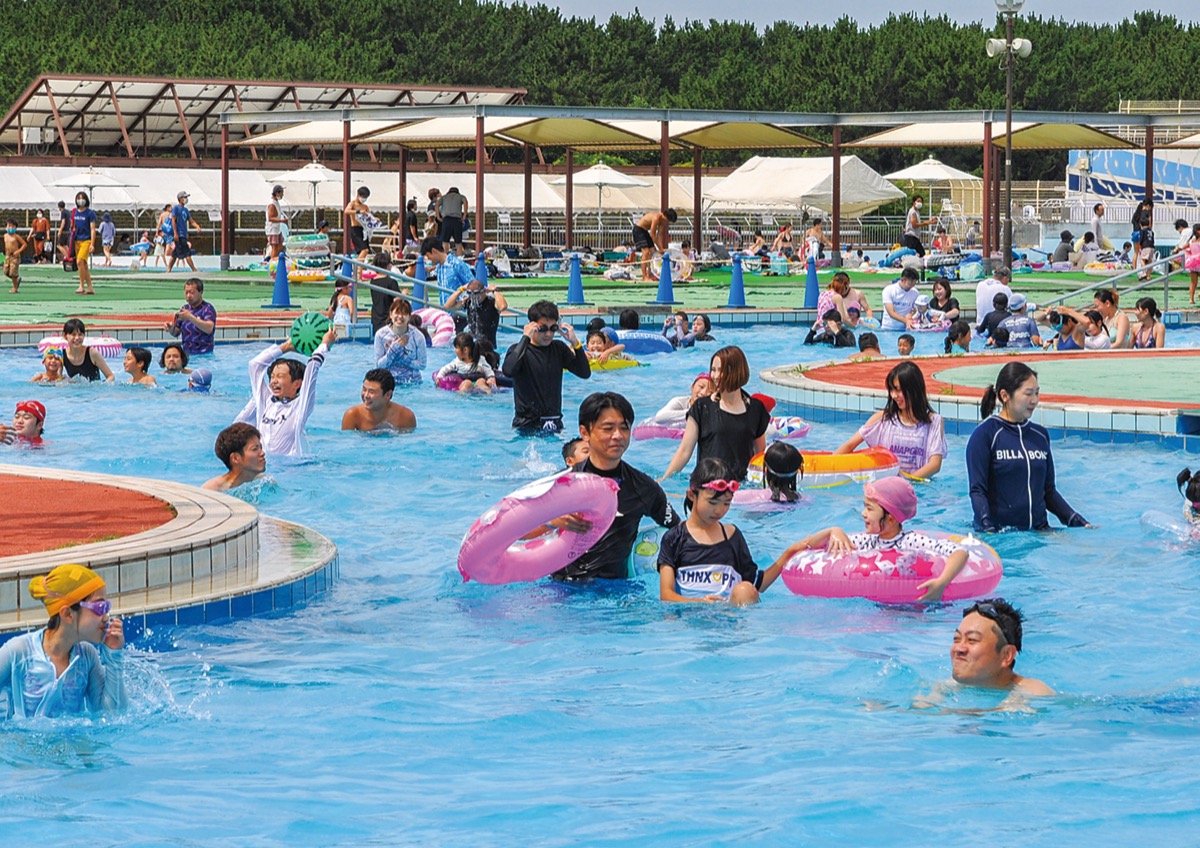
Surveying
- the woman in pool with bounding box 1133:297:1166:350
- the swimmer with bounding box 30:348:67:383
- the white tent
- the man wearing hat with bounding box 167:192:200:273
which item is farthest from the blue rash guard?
the white tent

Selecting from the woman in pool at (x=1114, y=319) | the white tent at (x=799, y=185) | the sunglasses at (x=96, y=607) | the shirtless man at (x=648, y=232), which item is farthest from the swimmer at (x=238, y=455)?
the white tent at (x=799, y=185)

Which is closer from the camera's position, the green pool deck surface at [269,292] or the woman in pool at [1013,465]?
the woman in pool at [1013,465]

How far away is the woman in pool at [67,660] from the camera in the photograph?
5609 mm

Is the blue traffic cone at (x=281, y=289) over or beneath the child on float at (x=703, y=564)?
over

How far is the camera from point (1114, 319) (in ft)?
59.3

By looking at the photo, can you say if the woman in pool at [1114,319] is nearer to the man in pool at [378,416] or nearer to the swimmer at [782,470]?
the man in pool at [378,416]

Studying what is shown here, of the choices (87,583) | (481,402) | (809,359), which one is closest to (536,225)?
(809,359)

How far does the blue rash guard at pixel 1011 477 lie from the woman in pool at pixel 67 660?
15.3ft

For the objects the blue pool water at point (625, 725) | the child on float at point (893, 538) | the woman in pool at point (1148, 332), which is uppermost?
the woman in pool at point (1148, 332)

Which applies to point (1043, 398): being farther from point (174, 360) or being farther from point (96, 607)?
point (96, 607)

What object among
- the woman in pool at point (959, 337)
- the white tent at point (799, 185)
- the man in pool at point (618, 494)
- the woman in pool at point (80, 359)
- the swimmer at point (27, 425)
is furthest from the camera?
the white tent at point (799, 185)

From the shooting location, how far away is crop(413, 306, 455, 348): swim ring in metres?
19.7

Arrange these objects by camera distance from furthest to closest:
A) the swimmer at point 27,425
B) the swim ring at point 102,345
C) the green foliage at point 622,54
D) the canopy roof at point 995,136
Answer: the green foliage at point 622,54 < the canopy roof at point 995,136 < the swim ring at point 102,345 < the swimmer at point 27,425

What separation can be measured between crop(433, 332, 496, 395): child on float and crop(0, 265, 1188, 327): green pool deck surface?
23.2 feet
